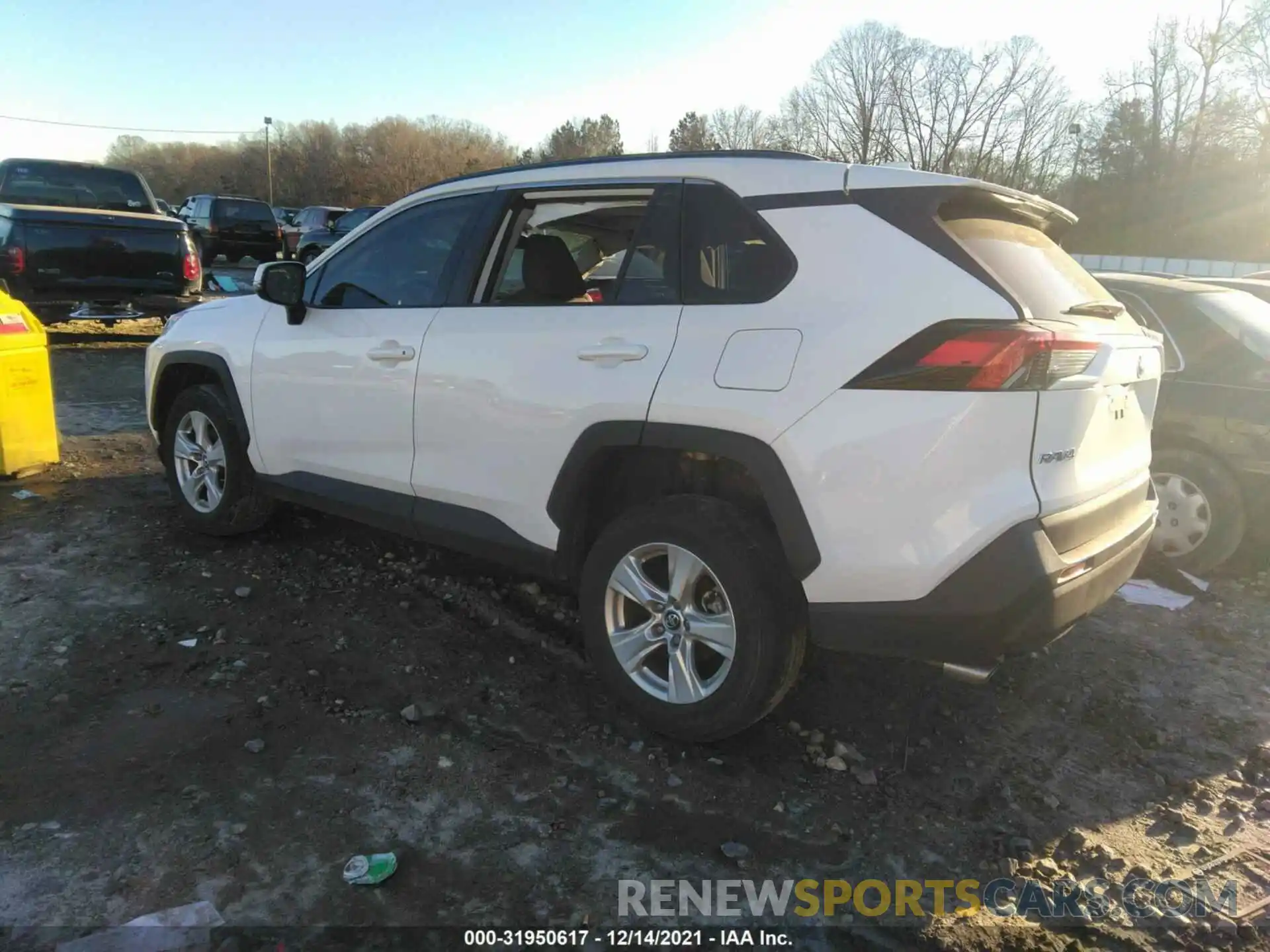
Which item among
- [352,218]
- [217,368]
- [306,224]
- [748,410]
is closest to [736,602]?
[748,410]

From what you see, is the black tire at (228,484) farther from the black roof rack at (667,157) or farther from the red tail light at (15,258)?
the red tail light at (15,258)

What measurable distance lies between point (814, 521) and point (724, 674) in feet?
2.04

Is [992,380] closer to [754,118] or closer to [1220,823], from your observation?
[1220,823]

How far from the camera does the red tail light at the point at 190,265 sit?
1012 cm

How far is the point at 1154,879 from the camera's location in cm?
257

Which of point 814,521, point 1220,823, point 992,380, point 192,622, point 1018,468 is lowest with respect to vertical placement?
point 1220,823

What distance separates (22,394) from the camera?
5.49 metres

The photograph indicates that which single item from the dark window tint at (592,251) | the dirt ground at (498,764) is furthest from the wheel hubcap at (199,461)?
the dark window tint at (592,251)

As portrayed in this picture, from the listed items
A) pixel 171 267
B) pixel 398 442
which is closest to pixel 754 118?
pixel 171 267

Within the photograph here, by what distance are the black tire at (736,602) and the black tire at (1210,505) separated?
3.25 meters

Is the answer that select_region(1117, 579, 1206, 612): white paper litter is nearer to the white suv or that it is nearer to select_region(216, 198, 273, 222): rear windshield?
the white suv

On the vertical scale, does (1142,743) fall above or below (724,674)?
below

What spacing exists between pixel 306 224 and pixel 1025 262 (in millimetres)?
25762

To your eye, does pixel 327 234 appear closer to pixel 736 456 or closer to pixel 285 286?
pixel 285 286
